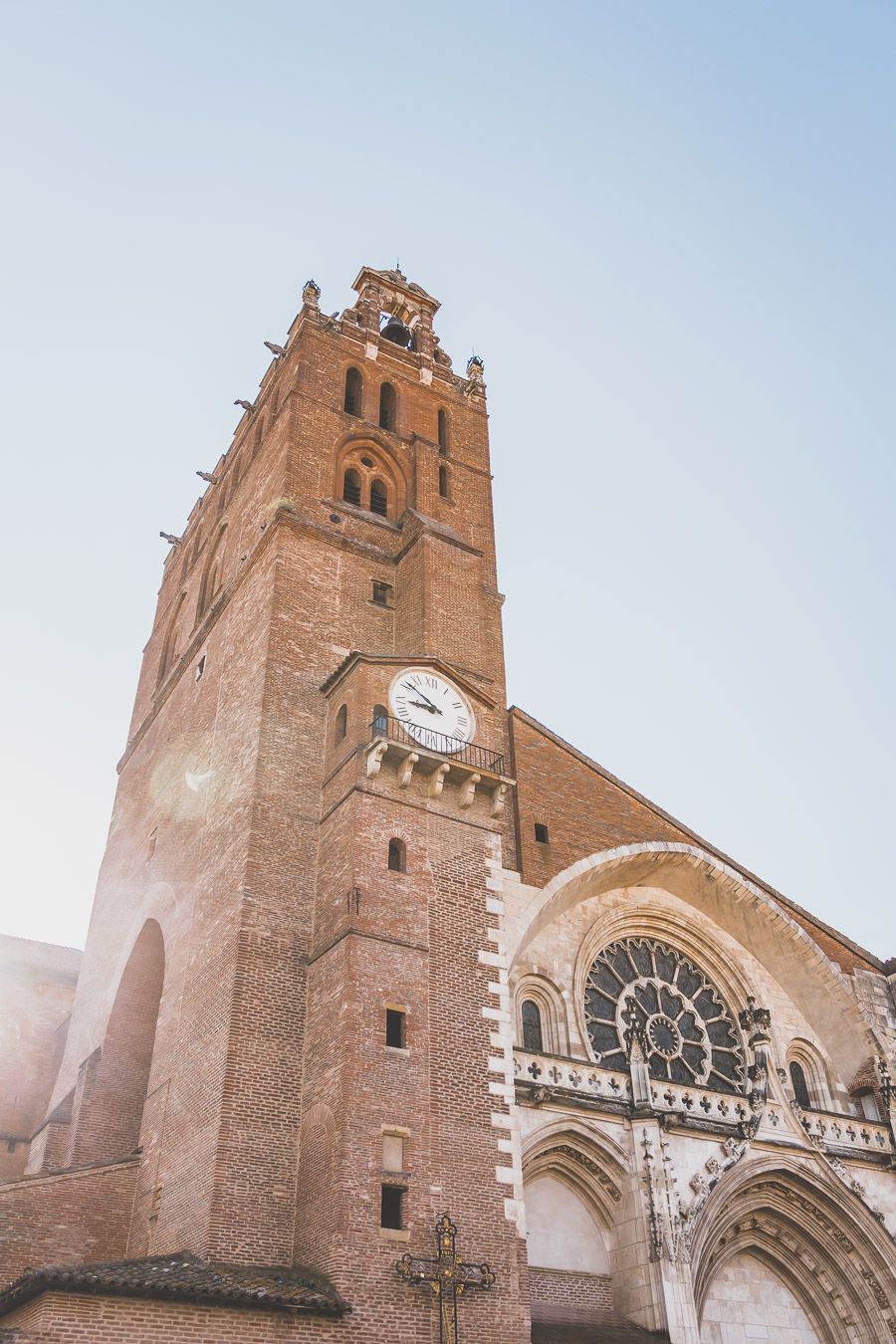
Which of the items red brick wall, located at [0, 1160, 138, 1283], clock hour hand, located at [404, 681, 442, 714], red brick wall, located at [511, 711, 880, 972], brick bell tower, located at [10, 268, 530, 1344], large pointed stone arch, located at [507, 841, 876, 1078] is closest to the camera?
brick bell tower, located at [10, 268, 530, 1344]

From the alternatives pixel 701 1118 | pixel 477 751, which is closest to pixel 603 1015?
pixel 701 1118

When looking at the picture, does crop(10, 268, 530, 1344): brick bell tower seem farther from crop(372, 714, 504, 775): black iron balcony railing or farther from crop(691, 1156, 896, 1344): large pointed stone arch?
crop(691, 1156, 896, 1344): large pointed stone arch

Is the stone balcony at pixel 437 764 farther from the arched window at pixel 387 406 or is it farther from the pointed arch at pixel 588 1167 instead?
the arched window at pixel 387 406

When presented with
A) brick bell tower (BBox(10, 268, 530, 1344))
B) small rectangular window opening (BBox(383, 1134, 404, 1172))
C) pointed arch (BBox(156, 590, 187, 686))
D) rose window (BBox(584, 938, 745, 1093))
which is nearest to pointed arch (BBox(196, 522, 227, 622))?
brick bell tower (BBox(10, 268, 530, 1344))

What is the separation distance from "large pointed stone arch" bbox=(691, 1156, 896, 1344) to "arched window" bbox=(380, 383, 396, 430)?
17848mm

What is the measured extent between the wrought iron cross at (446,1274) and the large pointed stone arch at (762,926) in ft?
28.0

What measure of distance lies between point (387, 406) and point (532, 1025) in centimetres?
1547

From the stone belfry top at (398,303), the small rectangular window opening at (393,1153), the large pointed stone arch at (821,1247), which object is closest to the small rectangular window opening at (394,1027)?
the small rectangular window opening at (393,1153)

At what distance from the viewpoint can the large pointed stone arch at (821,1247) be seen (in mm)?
19703

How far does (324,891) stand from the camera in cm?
1805

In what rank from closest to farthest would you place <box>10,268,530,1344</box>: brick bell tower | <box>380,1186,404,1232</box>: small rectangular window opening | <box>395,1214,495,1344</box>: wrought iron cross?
1. <box>395,1214,495,1344</box>: wrought iron cross
2. <box>380,1186,404,1232</box>: small rectangular window opening
3. <box>10,268,530,1344</box>: brick bell tower

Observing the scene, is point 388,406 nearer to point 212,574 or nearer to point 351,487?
point 351,487

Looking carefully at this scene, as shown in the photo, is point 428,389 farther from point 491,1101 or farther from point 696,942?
point 491,1101

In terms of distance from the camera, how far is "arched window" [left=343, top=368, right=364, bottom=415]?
92.1 feet
